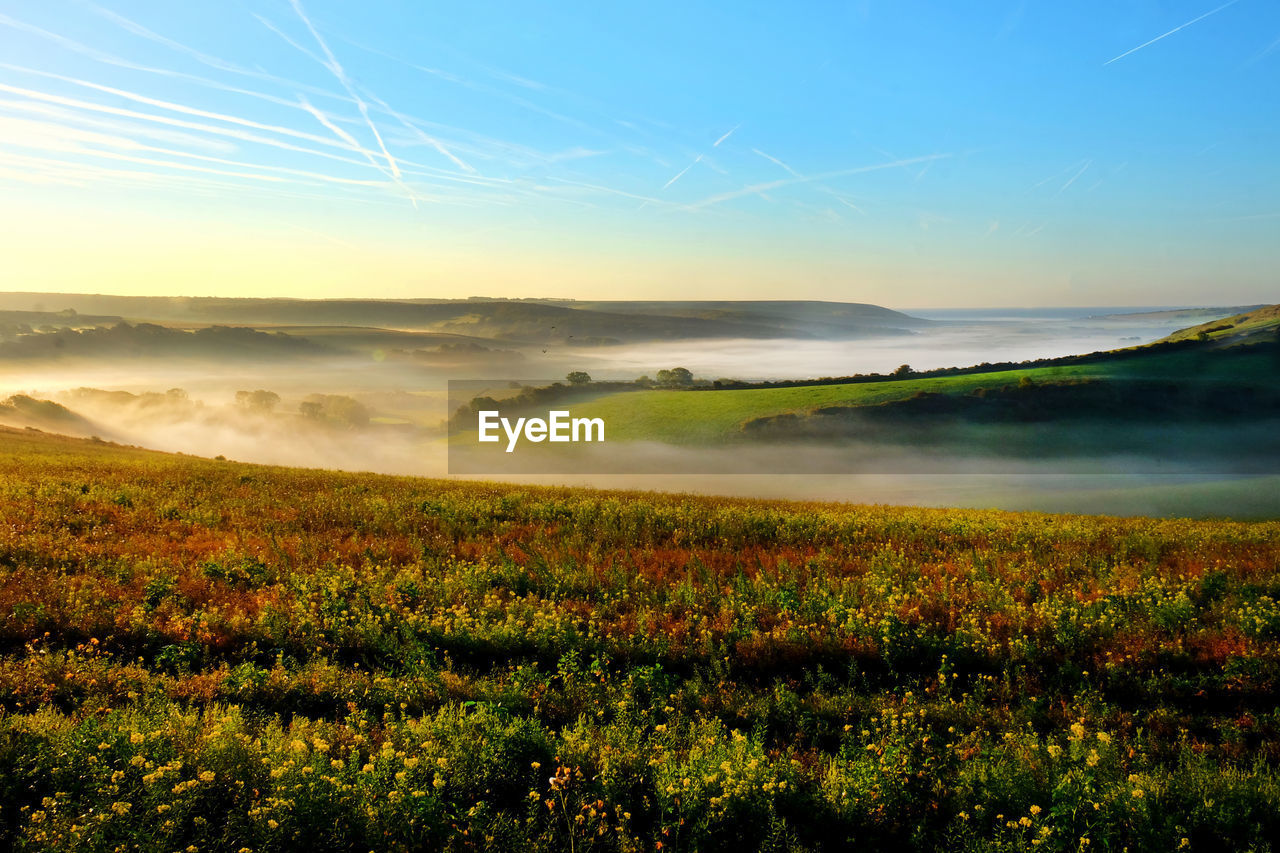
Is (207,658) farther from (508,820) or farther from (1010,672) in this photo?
(1010,672)

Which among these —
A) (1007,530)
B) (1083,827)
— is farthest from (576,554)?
(1007,530)

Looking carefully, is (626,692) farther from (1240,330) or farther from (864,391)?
A: (1240,330)

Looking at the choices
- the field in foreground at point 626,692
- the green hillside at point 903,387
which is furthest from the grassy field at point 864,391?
the field in foreground at point 626,692

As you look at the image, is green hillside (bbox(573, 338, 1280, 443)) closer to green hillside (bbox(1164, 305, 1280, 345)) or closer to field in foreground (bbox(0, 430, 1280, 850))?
green hillside (bbox(1164, 305, 1280, 345))

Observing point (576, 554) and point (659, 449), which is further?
point (659, 449)

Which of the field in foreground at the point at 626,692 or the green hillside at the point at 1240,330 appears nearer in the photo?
the field in foreground at the point at 626,692

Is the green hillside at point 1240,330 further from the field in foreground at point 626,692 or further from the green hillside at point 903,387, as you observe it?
the field in foreground at point 626,692
